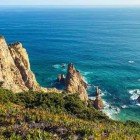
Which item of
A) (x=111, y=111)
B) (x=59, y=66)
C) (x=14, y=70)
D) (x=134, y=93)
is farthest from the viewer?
(x=59, y=66)

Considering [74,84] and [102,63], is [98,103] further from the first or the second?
[102,63]

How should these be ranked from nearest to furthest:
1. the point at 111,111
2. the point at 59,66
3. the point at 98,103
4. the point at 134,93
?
the point at 111,111 < the point at 98,103 < the point at 134,93 < the point at 59,66

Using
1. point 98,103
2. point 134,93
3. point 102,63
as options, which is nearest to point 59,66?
point 102,63

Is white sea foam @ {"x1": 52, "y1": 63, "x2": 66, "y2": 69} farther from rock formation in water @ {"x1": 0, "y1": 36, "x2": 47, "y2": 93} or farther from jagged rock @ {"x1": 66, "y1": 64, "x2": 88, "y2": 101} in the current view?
rock formation in water @ {"x1": 0, "y1": 36, "x2": 47, "y2": 93}

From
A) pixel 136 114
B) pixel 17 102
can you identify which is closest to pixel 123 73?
pixel 136 114

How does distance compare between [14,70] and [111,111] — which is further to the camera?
[111,111]

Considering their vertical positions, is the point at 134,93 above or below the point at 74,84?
below

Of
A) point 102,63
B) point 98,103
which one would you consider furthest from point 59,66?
point 98,103

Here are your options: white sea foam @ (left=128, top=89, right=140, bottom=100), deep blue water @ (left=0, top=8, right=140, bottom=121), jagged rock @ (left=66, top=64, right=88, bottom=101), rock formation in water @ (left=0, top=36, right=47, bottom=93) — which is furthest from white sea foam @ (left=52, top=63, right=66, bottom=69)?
rock formation in water @ (left=0, top=36, right=47, bottom=93)

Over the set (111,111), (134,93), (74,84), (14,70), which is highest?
(14,70)
